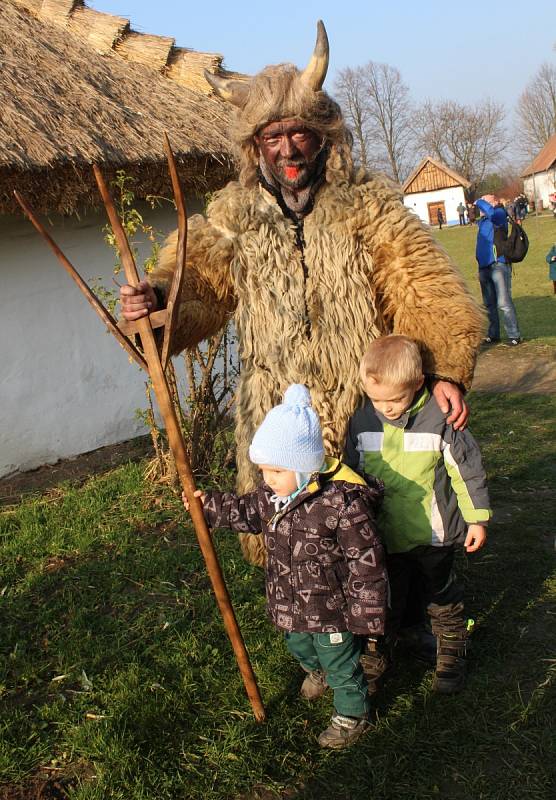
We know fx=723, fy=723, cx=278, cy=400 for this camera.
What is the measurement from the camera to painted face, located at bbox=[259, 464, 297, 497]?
7.80 ft

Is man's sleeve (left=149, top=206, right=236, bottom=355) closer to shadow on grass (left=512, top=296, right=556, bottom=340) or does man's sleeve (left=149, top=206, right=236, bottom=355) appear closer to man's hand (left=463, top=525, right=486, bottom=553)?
man's hand (left=463, top=525, right=486, bottom=553)

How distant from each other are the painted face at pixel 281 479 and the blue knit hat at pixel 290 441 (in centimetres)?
4

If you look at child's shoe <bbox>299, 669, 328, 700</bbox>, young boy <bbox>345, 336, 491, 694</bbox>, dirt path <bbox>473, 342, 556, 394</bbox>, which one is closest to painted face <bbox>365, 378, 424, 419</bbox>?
young boy <bbox>345, 336, 491, 694</bbox>

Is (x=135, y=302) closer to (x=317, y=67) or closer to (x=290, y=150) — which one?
(x=290, y=150)

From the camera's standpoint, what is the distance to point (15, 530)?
16.1ft

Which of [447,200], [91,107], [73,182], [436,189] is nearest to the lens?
[73,182]

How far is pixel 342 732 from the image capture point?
8.43 ft

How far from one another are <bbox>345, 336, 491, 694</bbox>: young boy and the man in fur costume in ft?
0.33

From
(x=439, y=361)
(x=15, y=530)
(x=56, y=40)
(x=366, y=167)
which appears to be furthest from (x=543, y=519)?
(x=56, y=40)

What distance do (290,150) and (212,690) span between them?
2155 millimetres

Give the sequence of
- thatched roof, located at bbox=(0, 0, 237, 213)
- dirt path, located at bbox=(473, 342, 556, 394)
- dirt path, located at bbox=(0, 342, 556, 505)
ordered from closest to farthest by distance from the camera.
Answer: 1. thatched roof, located at bbox=(0, 0, 237, 213)
2. dirt path, located at bbox=(0, 342, 556, 505)
3. dirt path, located at bbox=(473, 342, 556, 394)

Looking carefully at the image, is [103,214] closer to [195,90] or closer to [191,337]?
[195,90]

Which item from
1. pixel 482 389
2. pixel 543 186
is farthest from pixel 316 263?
pixel 543 186

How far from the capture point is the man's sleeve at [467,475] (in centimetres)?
264
